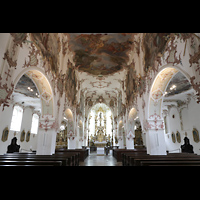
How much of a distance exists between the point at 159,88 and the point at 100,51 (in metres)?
7.72

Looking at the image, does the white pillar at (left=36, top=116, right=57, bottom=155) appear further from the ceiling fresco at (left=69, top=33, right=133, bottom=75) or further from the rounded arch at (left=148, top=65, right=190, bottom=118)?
the ceiling fresco at (left=69, top=33, right=133, bottom=75)

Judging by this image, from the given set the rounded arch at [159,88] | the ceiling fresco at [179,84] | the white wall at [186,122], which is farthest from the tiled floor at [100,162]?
the white wall at [186,122]

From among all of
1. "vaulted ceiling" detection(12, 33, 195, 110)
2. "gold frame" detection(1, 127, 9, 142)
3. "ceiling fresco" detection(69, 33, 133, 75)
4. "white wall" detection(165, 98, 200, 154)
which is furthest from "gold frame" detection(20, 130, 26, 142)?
"white wall" detection(165, 98, 200, 154)

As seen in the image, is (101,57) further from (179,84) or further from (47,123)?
(47,123)

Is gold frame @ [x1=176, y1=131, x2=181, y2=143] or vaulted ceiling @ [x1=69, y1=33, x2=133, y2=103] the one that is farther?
gold frame @ [x1=176, y1=131, x2=181, y2=143]

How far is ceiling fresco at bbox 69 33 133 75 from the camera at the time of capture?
11992 mm

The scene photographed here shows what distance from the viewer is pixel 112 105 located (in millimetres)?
Result: 27547

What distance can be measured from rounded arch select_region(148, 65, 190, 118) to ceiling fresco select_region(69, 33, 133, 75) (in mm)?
5907

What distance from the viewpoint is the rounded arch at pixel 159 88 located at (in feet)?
22.8

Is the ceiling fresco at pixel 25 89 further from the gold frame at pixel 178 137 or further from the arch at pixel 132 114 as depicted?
the gold frame at pixel 178 137

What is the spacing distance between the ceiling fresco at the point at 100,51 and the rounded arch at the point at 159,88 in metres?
5.91

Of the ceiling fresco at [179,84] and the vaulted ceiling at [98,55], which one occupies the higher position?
Answer: the vaulted ceiling at [98,55]
